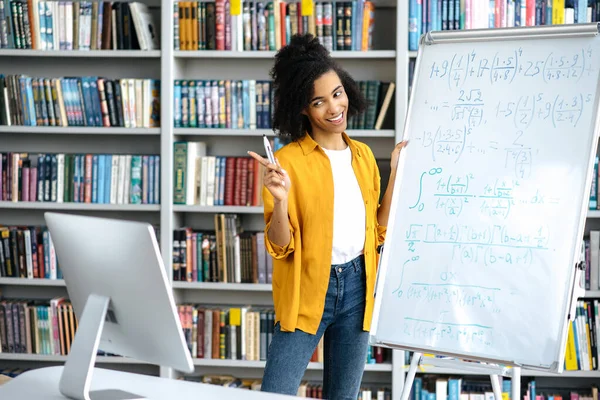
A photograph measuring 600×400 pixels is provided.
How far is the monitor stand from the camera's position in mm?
1667

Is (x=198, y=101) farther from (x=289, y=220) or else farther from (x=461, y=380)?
(x=461, y=380)

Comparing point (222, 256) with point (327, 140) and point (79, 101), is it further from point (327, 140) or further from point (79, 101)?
point (327, 140)

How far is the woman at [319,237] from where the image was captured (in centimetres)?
219

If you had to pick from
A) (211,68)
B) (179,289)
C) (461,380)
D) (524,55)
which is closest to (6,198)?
(179,289)

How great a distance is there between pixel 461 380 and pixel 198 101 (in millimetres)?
1681

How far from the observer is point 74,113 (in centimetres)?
354

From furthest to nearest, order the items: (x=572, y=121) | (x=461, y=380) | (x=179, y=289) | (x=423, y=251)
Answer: (x=179, y=289)
(x=461, y=380)
(x=423, y=251)
(x=572, y=121)

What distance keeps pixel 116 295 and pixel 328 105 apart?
874 millimetres

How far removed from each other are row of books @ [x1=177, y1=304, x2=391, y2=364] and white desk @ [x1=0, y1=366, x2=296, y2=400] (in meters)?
1.58

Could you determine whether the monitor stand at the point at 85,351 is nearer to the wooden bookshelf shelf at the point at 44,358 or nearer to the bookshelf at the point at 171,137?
the bookshelf at the point at 171,137

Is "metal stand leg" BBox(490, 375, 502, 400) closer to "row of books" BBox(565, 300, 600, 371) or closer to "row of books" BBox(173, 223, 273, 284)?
"row of books" BBox(565, 300, 600, 371)

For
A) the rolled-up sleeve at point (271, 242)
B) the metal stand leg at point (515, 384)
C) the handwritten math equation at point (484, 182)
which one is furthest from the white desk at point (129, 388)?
the metal stand leg at point (515, 384)

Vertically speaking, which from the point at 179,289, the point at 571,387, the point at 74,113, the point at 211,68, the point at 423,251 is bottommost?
the point at 571,387

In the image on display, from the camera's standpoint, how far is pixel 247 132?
3.45 m
